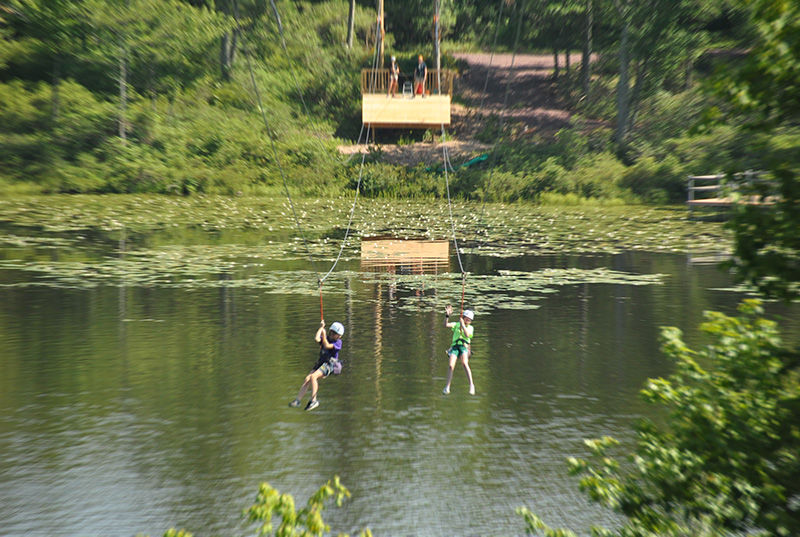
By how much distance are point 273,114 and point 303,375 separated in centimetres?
3770

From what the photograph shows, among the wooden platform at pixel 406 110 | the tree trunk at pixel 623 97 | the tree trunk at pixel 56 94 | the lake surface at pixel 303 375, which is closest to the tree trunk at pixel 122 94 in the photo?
the tree trunk at pixel 56 94

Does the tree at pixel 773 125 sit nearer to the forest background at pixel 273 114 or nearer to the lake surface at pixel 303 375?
the lake surface at pixel 303 375

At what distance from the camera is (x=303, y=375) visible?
1184 centimetres

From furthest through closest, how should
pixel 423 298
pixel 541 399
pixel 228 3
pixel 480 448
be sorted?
1. pixel 228 3
2. pixel 423 298
3. pixel 541 399
4. pixel 480 448

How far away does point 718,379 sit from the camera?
5.50 metres

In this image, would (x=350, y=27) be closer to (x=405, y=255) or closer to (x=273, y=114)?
(x=273, y=114)

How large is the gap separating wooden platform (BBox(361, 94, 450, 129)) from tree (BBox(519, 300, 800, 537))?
4066cm

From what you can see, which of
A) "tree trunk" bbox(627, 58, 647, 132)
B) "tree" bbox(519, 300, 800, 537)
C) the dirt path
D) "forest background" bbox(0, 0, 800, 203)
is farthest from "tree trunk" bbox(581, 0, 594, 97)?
"tree" bbox(519, 300, 800, 537)

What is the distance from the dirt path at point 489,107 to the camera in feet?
150

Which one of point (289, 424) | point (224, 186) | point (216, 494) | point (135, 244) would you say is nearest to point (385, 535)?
point (216, 494)

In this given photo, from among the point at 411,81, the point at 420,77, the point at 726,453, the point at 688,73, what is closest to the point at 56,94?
the point at 420,77

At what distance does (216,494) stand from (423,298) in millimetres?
10789

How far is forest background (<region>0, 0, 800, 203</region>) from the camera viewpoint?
137 ft

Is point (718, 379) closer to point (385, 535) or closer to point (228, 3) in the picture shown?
point (385, 535)
